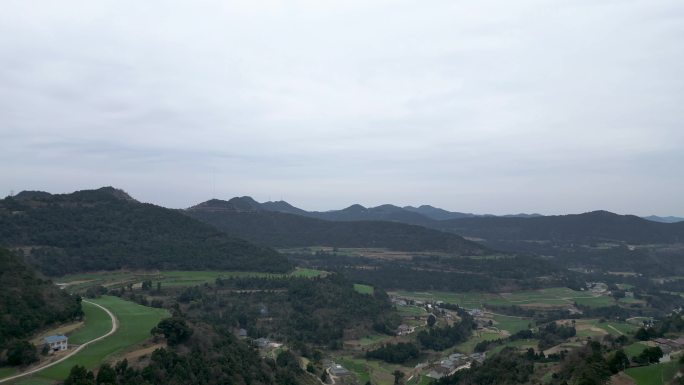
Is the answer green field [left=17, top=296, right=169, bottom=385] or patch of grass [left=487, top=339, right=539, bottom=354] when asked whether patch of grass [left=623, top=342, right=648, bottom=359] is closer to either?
patch of grass [left=487, top=339, right=539, bottom=354]

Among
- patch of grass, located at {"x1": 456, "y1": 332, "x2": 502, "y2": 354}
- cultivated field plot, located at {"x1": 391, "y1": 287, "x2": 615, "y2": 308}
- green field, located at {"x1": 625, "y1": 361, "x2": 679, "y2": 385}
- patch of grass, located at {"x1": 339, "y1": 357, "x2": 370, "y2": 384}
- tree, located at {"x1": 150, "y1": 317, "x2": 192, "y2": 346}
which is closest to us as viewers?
green field, located at {"x1": 625, "y1": 361, "x2": 679, "y2": 385}

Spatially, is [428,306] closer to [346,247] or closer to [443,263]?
[443,263]

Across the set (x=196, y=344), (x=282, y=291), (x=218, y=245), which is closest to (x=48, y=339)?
(x=196, y=344)

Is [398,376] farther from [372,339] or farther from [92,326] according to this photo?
[92,326]

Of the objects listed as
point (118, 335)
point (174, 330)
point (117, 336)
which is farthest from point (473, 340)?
point (117, 336)

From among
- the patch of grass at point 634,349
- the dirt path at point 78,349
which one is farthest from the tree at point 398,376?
the dirt path at point 78,349

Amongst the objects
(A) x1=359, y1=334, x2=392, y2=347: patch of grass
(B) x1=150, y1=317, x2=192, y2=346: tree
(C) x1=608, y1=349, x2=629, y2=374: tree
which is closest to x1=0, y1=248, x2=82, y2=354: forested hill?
(B) x1=150, y1=317, x2=192, y2=346: tree

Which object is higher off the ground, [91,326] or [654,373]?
[91,326]
